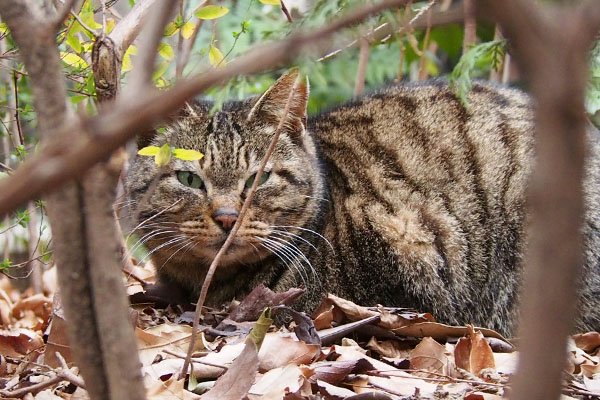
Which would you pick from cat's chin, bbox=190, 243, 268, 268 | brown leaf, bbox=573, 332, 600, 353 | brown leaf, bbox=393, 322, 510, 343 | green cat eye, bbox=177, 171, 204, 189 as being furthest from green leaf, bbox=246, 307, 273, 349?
brown leaf, bbox=573, 332, 600, 353

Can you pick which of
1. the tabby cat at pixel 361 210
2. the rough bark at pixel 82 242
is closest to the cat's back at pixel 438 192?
the tabby cat at pixel 361 210

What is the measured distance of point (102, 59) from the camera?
1.77 m

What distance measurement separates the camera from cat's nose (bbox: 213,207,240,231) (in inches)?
116

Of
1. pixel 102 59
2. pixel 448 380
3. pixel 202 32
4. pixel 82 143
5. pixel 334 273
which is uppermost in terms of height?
pixel 202 32

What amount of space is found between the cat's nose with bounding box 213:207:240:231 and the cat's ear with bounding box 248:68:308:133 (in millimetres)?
460

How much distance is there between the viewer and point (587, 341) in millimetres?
2895

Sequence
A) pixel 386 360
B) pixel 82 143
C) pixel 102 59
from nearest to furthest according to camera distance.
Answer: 1. pixel 82 143
2. pixel 102 59
3. pixel 386 360

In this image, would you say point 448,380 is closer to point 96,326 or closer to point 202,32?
point 96,326

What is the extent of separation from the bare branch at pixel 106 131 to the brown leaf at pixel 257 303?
2.02 meters

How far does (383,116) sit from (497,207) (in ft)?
2.34

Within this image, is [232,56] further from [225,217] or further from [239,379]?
[239,379]

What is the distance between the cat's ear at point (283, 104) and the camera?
311cm

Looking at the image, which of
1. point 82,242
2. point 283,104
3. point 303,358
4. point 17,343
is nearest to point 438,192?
point 283,104

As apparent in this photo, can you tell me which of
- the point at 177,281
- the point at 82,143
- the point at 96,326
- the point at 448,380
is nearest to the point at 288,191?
the point at 177,281
